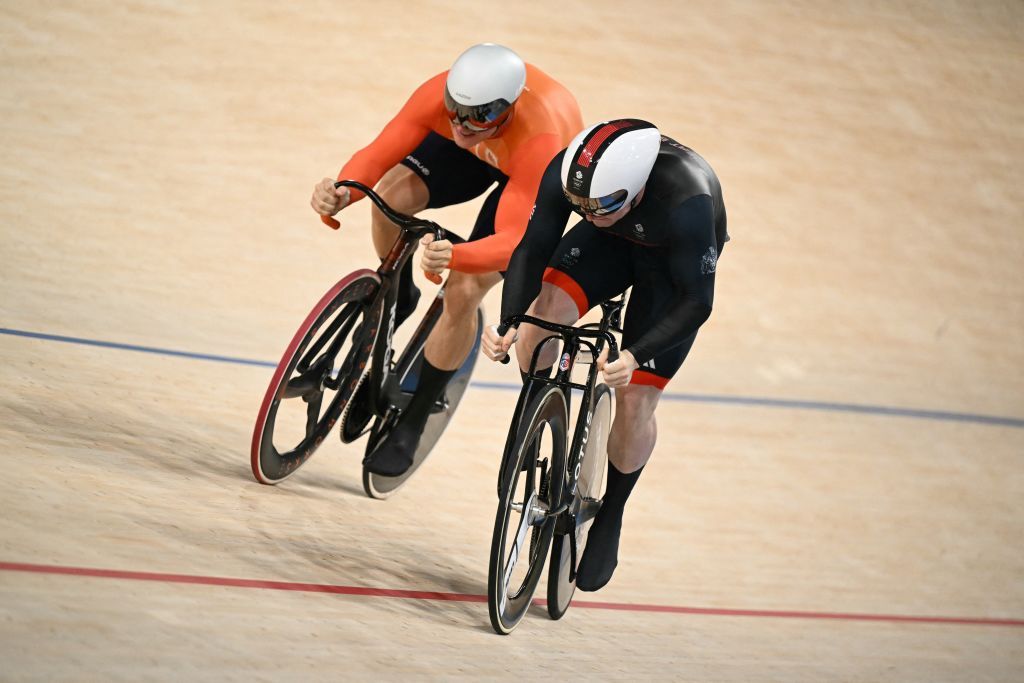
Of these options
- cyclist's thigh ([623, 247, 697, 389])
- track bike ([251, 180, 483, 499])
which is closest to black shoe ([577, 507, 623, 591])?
cyclist's thigh ([623, 247, 697, 389])

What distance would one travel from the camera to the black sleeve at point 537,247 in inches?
101

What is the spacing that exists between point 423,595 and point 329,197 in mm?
997

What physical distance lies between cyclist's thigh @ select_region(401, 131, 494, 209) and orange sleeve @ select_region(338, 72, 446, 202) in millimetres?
109

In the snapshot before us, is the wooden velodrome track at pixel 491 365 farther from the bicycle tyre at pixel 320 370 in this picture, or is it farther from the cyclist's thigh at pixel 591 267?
the cyclist's thigh at pixel 591 267

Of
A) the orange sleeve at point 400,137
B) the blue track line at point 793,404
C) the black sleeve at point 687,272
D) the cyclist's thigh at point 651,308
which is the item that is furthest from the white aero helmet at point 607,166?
the blue track line at point 793,404

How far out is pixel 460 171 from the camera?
3236mm

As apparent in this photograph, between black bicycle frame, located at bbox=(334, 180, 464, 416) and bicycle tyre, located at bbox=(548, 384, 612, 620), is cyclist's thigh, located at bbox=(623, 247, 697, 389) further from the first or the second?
black bicycle frame, located at bbox=(334, 180, 464, 416)

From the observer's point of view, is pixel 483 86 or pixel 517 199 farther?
pixel 517 199

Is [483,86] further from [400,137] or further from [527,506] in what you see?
[527,506]

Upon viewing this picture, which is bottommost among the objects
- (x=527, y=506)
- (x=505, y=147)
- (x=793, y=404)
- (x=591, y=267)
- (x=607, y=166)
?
(x=793, y=404)

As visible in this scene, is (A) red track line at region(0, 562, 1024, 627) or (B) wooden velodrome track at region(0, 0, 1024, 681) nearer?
(A) red track line at region(0, 562, 1024, 627)

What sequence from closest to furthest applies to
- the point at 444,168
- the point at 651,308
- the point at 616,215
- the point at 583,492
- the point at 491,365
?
the point at 616,215 → the point at 651,308 → the point at 583,492 → the point at 444,168 → the point at 491,365

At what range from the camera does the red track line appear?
2248 mm

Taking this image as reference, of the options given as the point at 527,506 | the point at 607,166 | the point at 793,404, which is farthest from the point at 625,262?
the point at 793,404
